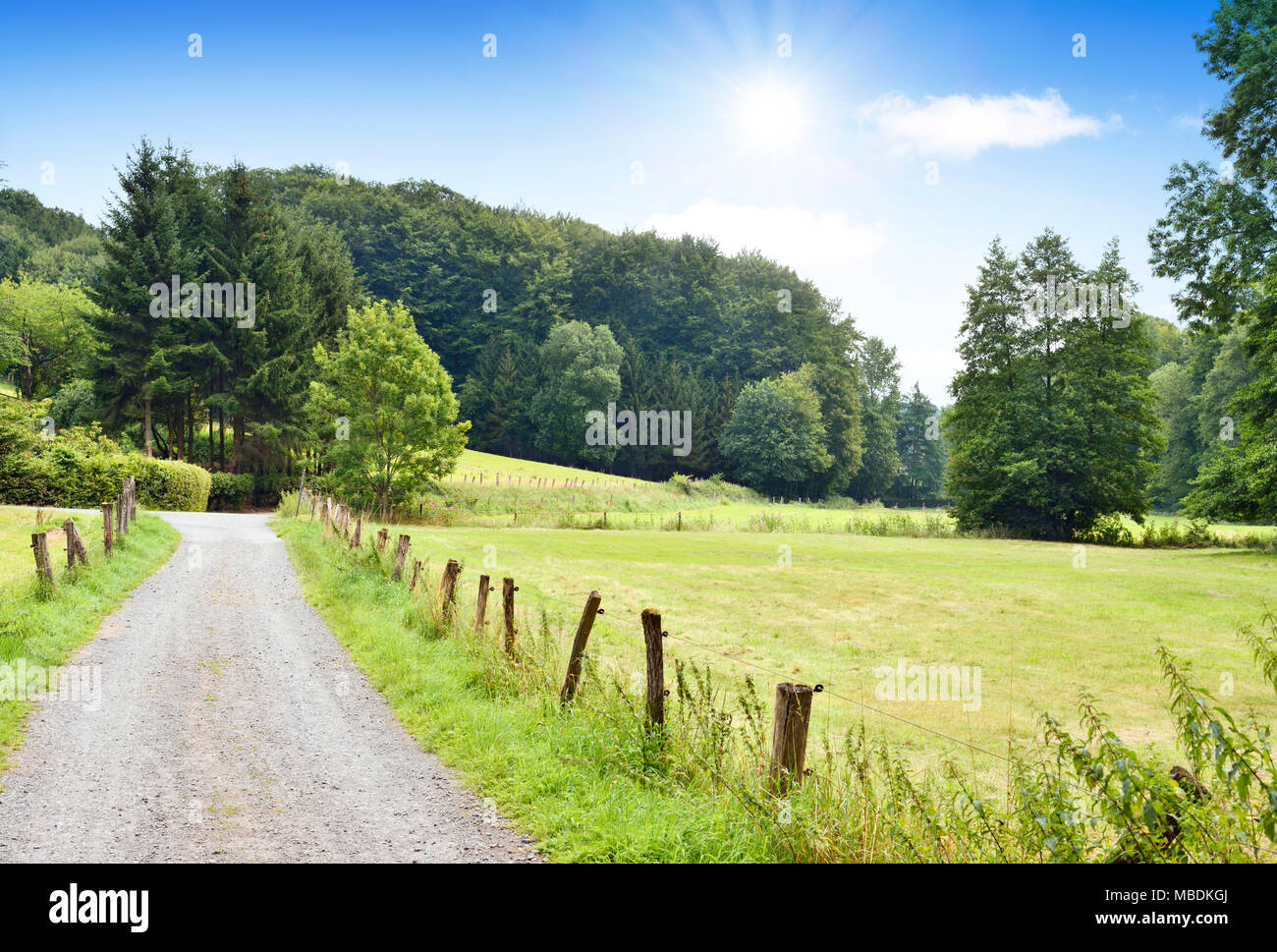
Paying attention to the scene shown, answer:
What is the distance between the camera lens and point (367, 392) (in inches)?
1572

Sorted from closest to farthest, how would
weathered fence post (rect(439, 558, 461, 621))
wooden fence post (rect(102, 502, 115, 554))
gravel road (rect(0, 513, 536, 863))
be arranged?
gravel road (rect(0, 513, 536, 863)) → weathered fence post (rect(439, 558, 461, 621)) → wooden fence post (rect(102, 502, 115, 554))

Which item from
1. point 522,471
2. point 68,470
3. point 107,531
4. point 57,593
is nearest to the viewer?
point 57,593

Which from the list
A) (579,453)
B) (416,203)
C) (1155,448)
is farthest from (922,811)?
(416,203)

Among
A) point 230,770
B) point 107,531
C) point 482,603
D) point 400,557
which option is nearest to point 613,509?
point 107,531

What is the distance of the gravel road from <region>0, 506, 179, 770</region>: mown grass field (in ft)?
1.05

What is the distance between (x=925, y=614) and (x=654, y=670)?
46.3 feet

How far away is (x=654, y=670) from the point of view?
6.55 metres

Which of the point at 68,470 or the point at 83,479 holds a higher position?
the point at 68,470

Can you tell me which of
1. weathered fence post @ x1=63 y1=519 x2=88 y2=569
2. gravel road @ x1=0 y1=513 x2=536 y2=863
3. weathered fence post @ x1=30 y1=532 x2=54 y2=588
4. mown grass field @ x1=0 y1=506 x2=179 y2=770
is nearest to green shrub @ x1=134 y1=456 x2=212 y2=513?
mown grass field @ x1=0 y1=506 x2=179 y2=770

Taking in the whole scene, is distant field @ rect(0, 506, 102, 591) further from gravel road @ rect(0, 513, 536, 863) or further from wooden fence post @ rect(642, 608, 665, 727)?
wooden fence post @ rect(642, 608, 665, 727)

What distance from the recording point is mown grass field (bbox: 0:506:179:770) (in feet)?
33.0

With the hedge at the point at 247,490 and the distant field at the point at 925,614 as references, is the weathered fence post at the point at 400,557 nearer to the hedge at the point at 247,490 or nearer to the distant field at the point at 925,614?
the distant field at the point at 925,614

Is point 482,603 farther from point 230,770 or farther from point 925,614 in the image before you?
point 925,614

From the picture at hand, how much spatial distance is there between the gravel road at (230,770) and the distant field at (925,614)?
2.69 metres
